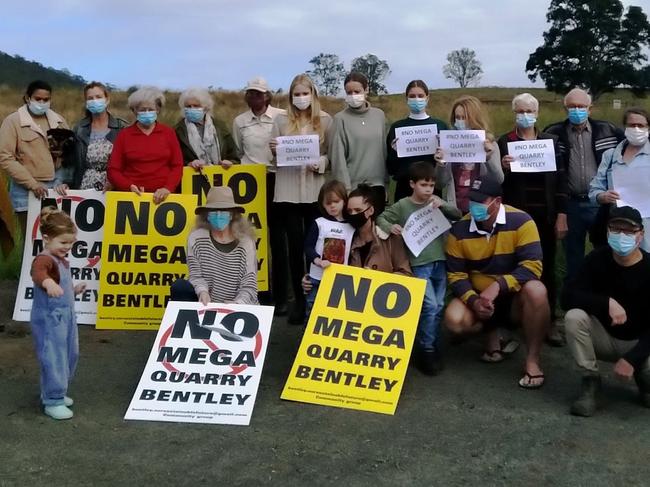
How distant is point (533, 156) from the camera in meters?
6.72

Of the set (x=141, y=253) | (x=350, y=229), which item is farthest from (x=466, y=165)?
(x=141, y=253)

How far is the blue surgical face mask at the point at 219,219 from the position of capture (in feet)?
20.2

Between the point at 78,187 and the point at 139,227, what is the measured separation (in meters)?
0.88

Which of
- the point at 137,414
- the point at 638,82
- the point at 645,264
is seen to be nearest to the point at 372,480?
the point at 137,414

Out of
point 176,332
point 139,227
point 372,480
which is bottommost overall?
point 372,480

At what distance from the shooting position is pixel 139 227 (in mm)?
7559

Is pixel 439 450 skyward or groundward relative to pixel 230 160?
groundward

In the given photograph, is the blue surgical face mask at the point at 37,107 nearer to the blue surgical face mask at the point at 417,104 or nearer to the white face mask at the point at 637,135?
the blue surgical face mask at the point at 417,104

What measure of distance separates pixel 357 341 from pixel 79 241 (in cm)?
339

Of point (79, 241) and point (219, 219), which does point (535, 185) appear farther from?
point (79, 241)

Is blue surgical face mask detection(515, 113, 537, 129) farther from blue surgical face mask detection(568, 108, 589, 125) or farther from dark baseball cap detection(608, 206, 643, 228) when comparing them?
dark baseball cap detection(608, 206, 643, 228)

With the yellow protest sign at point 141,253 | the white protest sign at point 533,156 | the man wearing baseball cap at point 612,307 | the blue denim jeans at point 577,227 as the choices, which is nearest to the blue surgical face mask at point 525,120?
the white protest sign at point 533,156

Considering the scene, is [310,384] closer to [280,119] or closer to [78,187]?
[280,119]

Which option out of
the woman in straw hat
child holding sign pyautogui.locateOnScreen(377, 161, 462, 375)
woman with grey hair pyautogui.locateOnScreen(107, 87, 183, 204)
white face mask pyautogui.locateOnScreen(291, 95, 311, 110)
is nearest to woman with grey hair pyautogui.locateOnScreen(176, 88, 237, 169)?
woman with grey hair pyautogui.locateOnScreen(107, 87, 183, 204)
